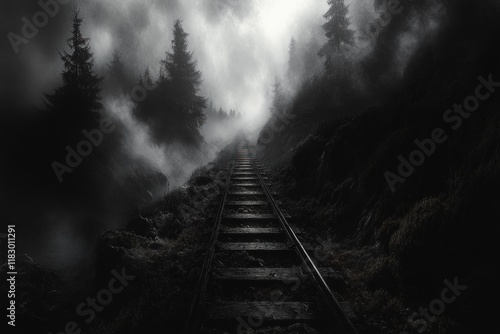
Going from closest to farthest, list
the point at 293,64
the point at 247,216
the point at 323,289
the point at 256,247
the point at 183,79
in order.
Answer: the point at 323,289, the point at 256,247, the point at 247,216, the point at 183,79, the point at 293,64

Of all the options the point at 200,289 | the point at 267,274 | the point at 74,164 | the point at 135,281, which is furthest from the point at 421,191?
the point at 74,164

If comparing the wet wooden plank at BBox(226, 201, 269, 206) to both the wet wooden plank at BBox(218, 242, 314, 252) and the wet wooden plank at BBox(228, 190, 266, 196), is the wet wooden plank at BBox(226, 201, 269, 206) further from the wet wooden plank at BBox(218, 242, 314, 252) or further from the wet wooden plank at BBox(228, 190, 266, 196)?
the wet wooden plank at BBox(218, 242, 314, 252)

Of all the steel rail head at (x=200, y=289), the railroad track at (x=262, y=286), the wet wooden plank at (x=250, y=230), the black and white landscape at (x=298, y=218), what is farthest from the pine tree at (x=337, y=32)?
the steel rail head at (x=200, y=289)

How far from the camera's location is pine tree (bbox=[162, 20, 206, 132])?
26.2 m

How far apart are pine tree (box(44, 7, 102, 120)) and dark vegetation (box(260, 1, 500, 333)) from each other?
41.8ft

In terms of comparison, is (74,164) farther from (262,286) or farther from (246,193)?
(262,286)

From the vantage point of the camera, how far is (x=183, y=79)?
26.8 metres

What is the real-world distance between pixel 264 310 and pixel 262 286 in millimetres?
814

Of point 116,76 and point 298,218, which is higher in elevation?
point 116,76

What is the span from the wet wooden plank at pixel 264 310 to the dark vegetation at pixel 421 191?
0.94 meters

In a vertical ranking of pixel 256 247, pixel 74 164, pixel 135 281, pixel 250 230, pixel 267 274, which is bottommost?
pixel 267 274

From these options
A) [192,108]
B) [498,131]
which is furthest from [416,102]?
[192,108]

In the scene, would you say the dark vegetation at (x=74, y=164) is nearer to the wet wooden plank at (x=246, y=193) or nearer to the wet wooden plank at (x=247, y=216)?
the wet wooden plank at (x=246, y=193)

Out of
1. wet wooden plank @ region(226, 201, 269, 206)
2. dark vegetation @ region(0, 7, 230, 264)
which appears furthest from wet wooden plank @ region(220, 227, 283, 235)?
dark vegetation @ region(0, 7, 230, 264)
